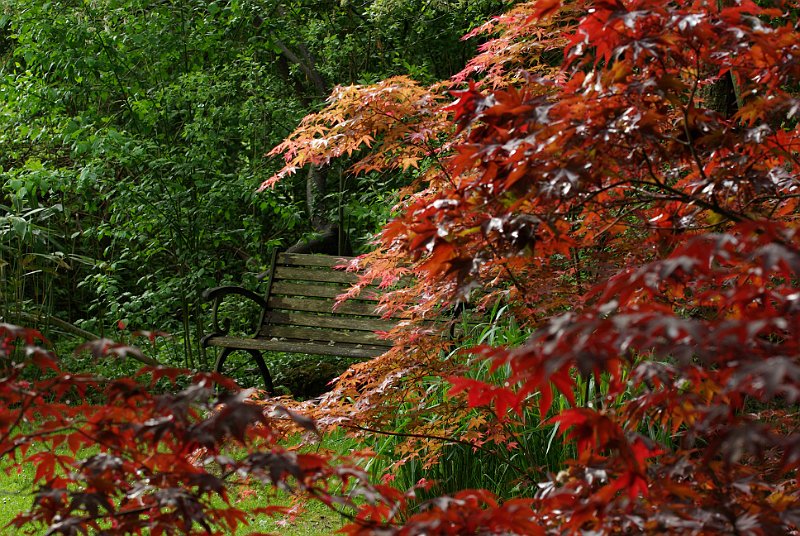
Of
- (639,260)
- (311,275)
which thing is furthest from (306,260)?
(639,260)

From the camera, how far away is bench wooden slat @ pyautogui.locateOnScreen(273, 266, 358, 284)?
519cm

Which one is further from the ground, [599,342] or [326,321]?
[599,342]

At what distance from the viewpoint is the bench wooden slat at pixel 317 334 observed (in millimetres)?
4865

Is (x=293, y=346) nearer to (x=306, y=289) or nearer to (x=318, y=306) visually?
(x=318, y=306)

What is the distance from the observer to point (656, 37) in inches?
62.9

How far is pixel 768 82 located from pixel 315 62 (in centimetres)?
574

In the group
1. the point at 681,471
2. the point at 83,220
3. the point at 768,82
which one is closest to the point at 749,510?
the point at 681,471

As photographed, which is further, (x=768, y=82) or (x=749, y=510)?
(x=768, y=82)

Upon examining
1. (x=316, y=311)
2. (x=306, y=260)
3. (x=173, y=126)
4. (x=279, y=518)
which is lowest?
(x=279, y=518)

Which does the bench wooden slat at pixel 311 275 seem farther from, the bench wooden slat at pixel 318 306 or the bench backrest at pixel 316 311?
the bench wooden slat at pixel 318 306

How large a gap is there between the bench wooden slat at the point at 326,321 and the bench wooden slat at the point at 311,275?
0.23 m

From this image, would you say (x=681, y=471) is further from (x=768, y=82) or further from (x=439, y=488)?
(x=439, y=488)

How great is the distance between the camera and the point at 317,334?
5082 mm

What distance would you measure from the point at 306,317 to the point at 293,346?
38 centimetres
